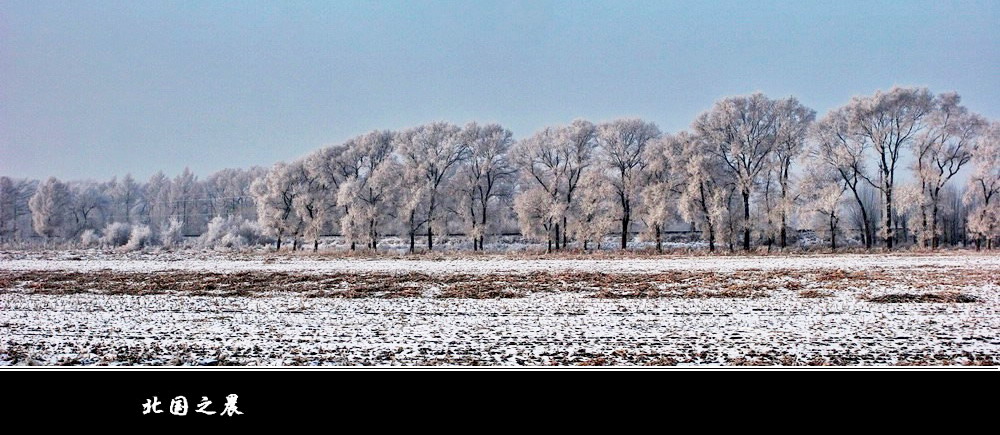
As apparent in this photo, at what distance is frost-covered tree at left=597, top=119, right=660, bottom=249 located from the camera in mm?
33562

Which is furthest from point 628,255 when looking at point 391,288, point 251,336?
point 251,336

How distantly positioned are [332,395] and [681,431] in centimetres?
288

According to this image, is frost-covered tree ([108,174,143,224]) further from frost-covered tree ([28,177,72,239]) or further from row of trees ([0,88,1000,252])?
frost-covered tree ([28,177,72,239])

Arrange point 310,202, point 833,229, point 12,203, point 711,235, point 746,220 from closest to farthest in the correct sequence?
1. point 12,203
2. point 833,229
3. point 746,220
4. point 711,235
5. point 310,202

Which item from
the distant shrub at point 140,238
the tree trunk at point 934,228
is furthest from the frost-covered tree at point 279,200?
the tree trunk at point 934,228

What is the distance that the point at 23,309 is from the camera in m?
9.77

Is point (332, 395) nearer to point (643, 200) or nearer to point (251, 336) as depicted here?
point (251, 336)

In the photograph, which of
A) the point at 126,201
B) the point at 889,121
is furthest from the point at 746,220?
the point at 126,201

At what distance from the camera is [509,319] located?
9.04m

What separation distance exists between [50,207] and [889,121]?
32.8 meters

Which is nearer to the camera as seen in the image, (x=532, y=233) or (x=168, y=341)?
(x=168, y=341)

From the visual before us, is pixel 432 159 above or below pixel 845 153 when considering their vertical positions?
above

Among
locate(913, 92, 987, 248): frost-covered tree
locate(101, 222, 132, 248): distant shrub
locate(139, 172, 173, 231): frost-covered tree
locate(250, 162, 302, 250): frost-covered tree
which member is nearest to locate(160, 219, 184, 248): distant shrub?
locate(139, 172, 173, 231): frost-covered tree

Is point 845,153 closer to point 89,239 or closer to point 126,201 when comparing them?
point 126,201
